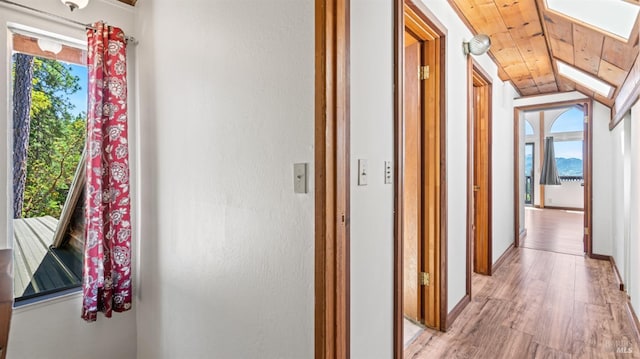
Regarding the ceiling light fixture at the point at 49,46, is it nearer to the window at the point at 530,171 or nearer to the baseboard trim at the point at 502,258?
the baseboard trim at the point at 502,258

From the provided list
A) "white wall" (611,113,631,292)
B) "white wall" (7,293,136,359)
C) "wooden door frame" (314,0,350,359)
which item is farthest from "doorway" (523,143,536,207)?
"white wall" (7,293,136,359)

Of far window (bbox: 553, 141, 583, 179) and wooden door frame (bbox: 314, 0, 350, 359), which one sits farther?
far window (bbox: 553, 141, 583, 179)

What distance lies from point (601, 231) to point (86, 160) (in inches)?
208

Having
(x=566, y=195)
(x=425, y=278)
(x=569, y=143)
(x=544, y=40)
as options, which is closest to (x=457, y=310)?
(x=425, y=278)

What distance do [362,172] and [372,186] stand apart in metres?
0.11

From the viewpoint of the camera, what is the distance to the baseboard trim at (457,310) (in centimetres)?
224

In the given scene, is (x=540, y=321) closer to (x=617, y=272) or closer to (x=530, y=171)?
(x=617, y=272)

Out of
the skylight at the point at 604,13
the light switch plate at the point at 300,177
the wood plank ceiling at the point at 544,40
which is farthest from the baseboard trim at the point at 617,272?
the light switch plate at the point at 300,177

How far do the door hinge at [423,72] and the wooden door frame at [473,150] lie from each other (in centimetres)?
61

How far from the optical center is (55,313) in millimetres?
1826

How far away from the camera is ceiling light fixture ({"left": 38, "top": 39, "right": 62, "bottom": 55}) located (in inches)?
72.5

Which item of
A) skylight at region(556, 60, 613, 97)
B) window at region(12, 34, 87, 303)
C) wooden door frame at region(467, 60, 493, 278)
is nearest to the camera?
window at region(12, 34, 87, 303)

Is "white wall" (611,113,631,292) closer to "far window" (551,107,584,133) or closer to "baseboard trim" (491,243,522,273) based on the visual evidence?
"baseboard trim" (491,243,522,273)

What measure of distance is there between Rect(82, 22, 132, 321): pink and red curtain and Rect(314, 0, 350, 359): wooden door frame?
1544 mm
